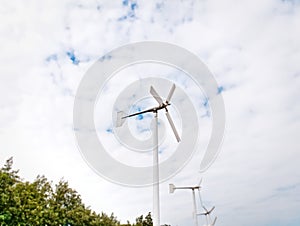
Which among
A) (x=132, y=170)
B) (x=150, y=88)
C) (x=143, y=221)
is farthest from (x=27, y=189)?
(x=143, y=221)

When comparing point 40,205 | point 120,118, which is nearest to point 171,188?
point 40,205

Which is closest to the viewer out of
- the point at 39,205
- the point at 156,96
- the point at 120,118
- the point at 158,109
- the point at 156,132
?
the point at 156,132

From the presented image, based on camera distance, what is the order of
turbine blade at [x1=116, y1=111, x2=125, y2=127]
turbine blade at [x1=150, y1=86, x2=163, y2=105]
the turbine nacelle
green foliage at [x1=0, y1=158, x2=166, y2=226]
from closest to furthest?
1. the turbine nacelle
2. turbine blade at [x1=150, y1=86, x2=163, y2=105]
3. turbine blade at [x1=116, y1=111, x2=125, y2=127]
4. green foliage at [x1=0, y1=158, x2=166, y2=226]

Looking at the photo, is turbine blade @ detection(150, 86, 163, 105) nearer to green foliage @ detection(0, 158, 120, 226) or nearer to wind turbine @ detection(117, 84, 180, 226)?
wind turbine @ detection(117, 84, 180, 226)

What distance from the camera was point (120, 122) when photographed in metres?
24.7

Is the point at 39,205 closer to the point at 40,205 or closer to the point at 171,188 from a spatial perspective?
the point at 40,205

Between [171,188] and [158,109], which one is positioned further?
[171,188]

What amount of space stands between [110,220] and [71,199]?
8974mm

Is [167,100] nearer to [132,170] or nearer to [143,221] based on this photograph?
[132,170]

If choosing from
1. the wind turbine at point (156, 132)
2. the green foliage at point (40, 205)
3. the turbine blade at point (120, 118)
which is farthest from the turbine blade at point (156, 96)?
the green foliage at point (40, 205)

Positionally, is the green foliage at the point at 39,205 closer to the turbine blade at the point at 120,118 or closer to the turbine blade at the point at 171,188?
the turbine blade at the point at 171,188

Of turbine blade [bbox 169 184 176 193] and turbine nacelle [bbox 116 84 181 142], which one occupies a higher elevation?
turbine blade [bbox 169 184 176 193]

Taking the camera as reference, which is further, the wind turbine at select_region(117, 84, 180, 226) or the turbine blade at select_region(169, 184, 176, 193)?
the turbine blade at select_region(169, 184, 176, 193)

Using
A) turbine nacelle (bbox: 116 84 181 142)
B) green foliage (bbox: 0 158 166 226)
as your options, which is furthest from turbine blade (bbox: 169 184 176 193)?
turbine nacelle (bbox: 116 84 181 142)
